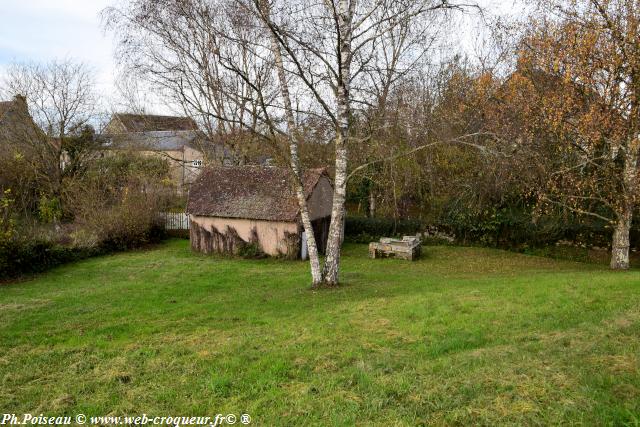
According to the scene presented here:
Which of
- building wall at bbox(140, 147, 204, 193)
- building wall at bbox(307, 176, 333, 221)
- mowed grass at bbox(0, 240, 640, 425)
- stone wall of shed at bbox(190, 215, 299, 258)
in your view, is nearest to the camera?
mowed grass at bbox(0, 240, 640, 425)

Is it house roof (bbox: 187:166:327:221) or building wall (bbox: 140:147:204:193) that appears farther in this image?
building wall (bbox: 140:147:204:193)

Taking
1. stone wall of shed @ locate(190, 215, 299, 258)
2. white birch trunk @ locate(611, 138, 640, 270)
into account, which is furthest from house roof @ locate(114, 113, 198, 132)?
white birch trunk @ locate(611, 138, 640, 270)

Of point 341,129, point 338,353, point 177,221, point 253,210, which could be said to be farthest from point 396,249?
point 338,353

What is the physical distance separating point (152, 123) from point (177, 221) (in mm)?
6505

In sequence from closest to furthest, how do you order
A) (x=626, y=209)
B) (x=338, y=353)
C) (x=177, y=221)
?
(x=338, y=353) < (x=626, y=209) < (x=177, y=221)

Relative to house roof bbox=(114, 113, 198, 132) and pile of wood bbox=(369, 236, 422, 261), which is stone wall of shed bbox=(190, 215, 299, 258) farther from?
house roof bbox=(114, 113, 198, 132)

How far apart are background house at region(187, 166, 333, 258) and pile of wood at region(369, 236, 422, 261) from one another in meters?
3.08

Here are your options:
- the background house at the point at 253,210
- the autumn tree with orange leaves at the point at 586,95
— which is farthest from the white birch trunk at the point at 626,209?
the background house at the point at 253,210

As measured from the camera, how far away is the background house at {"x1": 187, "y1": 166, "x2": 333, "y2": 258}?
67.9 ft

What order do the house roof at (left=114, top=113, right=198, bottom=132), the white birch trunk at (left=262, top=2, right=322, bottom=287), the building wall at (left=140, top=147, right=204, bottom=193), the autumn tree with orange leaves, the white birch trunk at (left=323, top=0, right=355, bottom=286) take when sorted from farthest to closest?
the building wall at (left=140, top=147, right=204, bottom=193) → the house roof at (left=114, top=113, right=198, bottom=132) → the autumn tree with orange leaves → the white birch trunk at (left=262, top=2, right=322, bottom=287) → the white birch trunk at (left=323, top=0, right=355, bottom=286)

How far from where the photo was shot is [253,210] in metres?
21.3

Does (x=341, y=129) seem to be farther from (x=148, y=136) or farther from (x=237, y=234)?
(x=148, y=136)

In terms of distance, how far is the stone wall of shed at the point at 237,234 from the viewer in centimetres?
2069

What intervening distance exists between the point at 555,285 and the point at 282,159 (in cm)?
774
